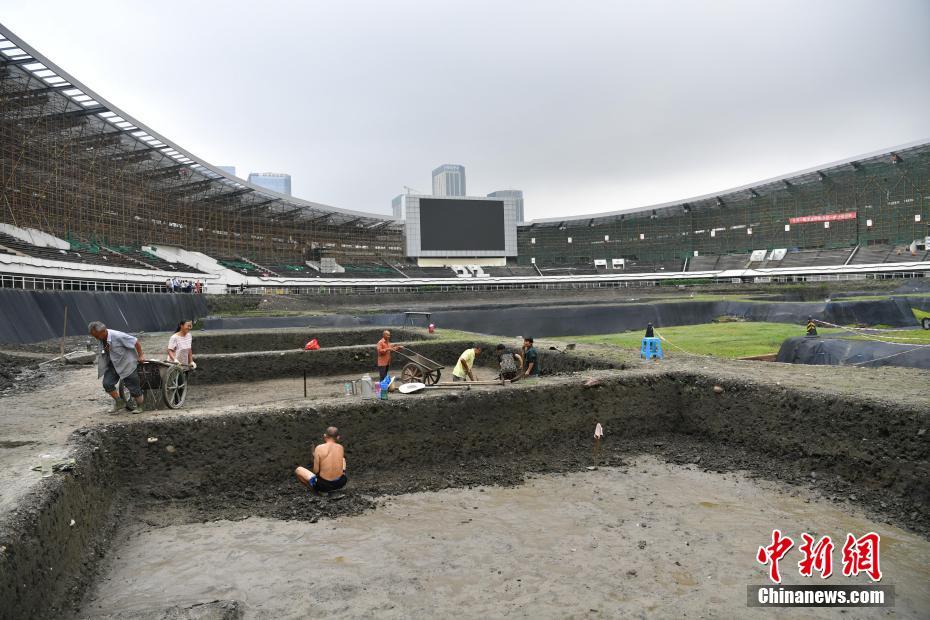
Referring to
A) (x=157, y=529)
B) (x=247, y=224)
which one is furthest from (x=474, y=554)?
(x=247, y=224)

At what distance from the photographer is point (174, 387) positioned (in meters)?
8.94

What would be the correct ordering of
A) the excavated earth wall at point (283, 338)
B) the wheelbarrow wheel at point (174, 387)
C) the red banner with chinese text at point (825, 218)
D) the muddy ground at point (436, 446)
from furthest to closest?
the red banner with chinese text at point (825, 218) < the excavated earth wall at point (283, 338) < the wheelbarrow wheel at point (174, 387) < the muddy ground at point (436, 446)

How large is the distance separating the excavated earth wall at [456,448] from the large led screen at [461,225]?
6157 centimetres

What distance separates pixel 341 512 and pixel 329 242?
6792 centimetres

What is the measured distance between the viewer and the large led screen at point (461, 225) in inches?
2744

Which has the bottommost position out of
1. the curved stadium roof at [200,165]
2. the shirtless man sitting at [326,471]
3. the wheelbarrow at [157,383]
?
the shirtless man sitting at [326,471]

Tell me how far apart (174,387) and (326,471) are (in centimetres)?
391

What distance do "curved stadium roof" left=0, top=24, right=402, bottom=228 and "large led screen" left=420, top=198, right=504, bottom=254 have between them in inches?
234

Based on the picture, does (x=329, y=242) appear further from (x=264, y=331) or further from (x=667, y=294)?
(x=264, y=331)

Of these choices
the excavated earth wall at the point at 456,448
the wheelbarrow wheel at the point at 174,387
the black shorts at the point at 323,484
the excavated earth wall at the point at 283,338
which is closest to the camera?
the excavated earth wall at the point at 456,448

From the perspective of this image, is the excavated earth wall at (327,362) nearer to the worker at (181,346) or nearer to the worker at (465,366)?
the worker at (465,366)

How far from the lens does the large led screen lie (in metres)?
69.7

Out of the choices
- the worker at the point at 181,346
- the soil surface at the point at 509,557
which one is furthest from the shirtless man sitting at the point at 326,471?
the worker at the point at 181,346

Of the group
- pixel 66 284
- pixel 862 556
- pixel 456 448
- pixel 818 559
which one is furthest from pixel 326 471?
pixel 66 284
